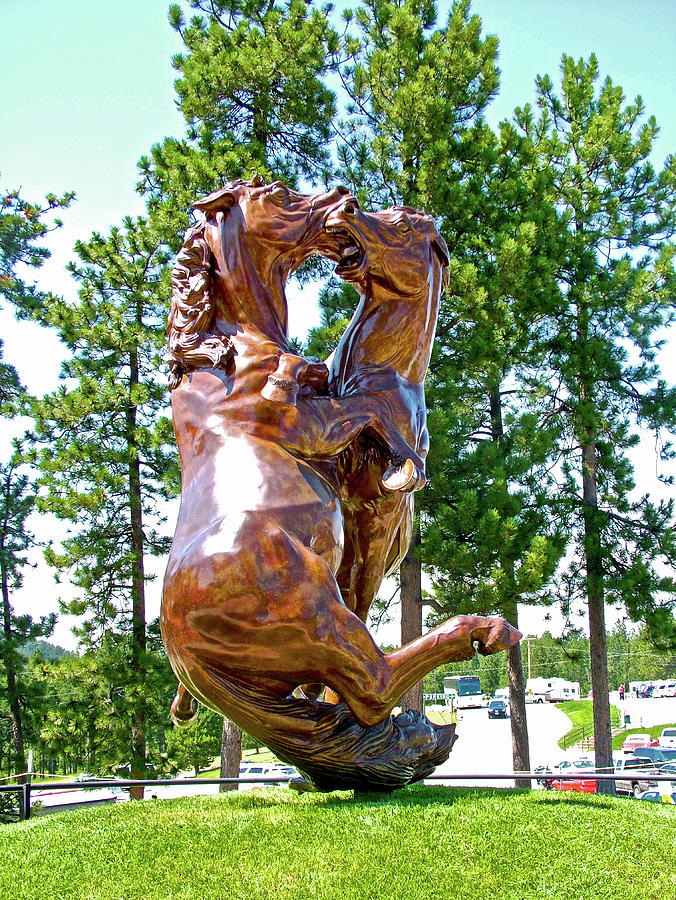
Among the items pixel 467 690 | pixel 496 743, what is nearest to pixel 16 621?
pixel 496 743

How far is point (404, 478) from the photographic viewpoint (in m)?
3.67

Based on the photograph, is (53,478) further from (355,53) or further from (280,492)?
(280,492)

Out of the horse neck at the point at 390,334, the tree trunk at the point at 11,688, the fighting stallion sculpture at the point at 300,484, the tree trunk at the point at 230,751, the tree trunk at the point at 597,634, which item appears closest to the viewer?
the fighting stallion sculpture at the point at 300,484

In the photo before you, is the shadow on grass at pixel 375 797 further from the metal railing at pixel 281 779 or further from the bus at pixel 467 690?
the bus at pixel 467 690

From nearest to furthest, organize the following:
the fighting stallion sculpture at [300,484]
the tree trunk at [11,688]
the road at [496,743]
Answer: the fighting stallion sculpture at [300,484] < the tree trunk at [11,688] < the road at [496,743]

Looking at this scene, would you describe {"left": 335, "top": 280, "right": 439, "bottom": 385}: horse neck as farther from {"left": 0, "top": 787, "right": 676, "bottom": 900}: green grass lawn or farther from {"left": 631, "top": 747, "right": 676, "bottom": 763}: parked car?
{"left": 631, "top": 747, "right": 676, "bottom": 763}: parked car

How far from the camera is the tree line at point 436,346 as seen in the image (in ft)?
41.9

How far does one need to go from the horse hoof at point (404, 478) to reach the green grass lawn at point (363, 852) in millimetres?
1296


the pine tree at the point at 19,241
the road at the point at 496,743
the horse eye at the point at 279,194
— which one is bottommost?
the road at the point at 496,743

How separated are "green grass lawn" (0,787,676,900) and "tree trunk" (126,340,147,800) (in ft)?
30.5

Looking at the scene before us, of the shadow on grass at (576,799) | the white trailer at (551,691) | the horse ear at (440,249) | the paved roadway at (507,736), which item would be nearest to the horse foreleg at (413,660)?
the shadow on grass at (576,799)

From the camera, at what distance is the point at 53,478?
13.2 metres

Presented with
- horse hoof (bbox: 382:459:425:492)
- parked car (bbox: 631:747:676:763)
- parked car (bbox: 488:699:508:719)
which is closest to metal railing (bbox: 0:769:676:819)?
horse hoof (bbox: 382:459:425:492)

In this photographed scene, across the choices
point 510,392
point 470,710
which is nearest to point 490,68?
point 510,392
